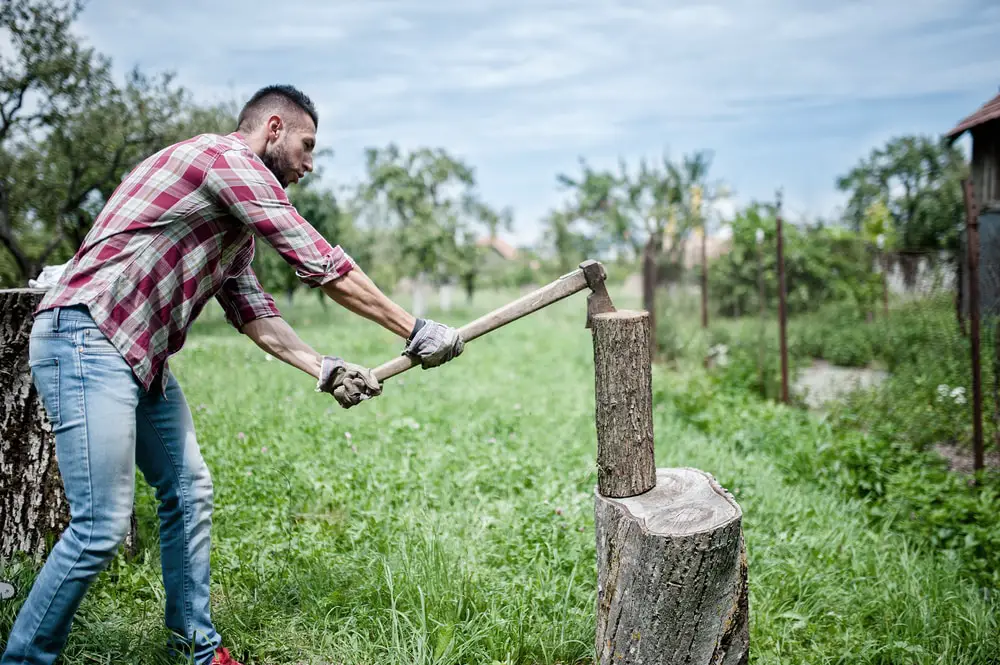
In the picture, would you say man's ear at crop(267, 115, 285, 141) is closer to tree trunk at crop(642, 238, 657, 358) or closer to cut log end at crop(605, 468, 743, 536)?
cut log end at crop(605, 468, 743, 536)

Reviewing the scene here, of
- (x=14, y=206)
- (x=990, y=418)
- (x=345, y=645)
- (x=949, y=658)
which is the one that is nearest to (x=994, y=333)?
(x=990, y=418)

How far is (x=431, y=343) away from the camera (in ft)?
8.03

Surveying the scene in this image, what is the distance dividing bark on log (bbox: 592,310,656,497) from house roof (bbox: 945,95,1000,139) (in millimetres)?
11928

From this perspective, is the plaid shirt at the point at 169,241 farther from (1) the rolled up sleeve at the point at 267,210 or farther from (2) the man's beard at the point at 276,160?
(2) the man's beard at the point at 276,160

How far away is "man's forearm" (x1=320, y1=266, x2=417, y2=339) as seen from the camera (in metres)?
2.28

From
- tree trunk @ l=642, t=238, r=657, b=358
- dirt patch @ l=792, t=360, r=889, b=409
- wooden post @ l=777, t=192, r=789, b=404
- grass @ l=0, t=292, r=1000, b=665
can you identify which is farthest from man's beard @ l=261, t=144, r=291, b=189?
tree trunk @ l=642, t=238, r=657, b=358

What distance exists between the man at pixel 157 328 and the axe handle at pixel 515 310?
0.11 metres

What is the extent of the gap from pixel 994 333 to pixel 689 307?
695 centimetres

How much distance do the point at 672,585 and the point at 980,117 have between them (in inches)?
505

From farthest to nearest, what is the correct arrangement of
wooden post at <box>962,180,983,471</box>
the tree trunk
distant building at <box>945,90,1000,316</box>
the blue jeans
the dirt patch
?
distant building at <box>945,90,1000,316</box> < the tree trunk < the dirt patch < wooden post at <box>962,180,983,471</box> < the blue jeans

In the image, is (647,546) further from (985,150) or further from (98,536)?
(985,150)

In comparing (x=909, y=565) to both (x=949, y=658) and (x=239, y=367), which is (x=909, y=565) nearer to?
(x=949, y=658)

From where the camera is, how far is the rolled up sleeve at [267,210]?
2104mm

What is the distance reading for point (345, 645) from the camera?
8.46ft
